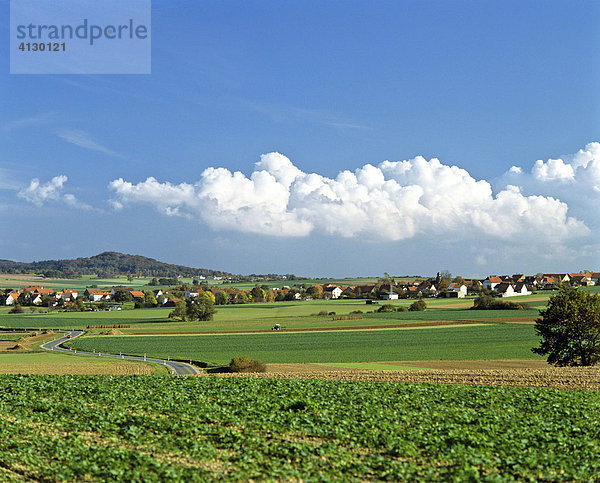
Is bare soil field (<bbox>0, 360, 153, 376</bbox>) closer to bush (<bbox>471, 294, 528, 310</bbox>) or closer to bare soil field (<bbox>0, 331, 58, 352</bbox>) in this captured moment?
bare soil field (<bbox>0, 331, 58, 352</bbox>)

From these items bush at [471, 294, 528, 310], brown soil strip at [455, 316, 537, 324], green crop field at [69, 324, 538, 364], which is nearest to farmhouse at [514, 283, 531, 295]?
bush at [471, 294, 528, 310]

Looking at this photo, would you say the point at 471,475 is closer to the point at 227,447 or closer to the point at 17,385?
the point at 227,447

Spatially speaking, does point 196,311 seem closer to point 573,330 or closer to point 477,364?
point 477,364

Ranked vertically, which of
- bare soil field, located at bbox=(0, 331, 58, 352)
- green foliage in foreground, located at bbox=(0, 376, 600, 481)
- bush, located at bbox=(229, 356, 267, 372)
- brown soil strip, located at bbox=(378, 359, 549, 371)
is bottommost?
bare soil field, located at bbox=(0, 331, 58, 352)

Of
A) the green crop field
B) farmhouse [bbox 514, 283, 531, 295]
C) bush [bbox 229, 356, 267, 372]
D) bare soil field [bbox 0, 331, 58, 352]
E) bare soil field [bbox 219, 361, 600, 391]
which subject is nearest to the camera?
bare soil field [bbox 219, 361, 600, 391]

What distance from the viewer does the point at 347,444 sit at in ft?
65.0

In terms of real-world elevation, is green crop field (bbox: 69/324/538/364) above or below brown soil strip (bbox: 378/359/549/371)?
below

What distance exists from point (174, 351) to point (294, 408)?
177 feet

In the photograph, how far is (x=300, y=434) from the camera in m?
21.1

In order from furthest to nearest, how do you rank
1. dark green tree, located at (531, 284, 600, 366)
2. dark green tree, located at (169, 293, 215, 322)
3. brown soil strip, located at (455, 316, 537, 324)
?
dark green tree, located at (169, 293, 215, 322), brown soil strip, located at (455, 316, 537, 324), dark green tree, located at (531, 284, 600, 366)

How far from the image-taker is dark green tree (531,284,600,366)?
5209 cm

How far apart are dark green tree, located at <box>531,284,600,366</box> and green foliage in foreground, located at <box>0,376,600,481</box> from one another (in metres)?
24.7

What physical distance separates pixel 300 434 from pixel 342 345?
57.7 metres

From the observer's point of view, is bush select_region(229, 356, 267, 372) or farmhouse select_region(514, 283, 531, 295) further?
farmhouse select_region(514, 283, 531, 295)
